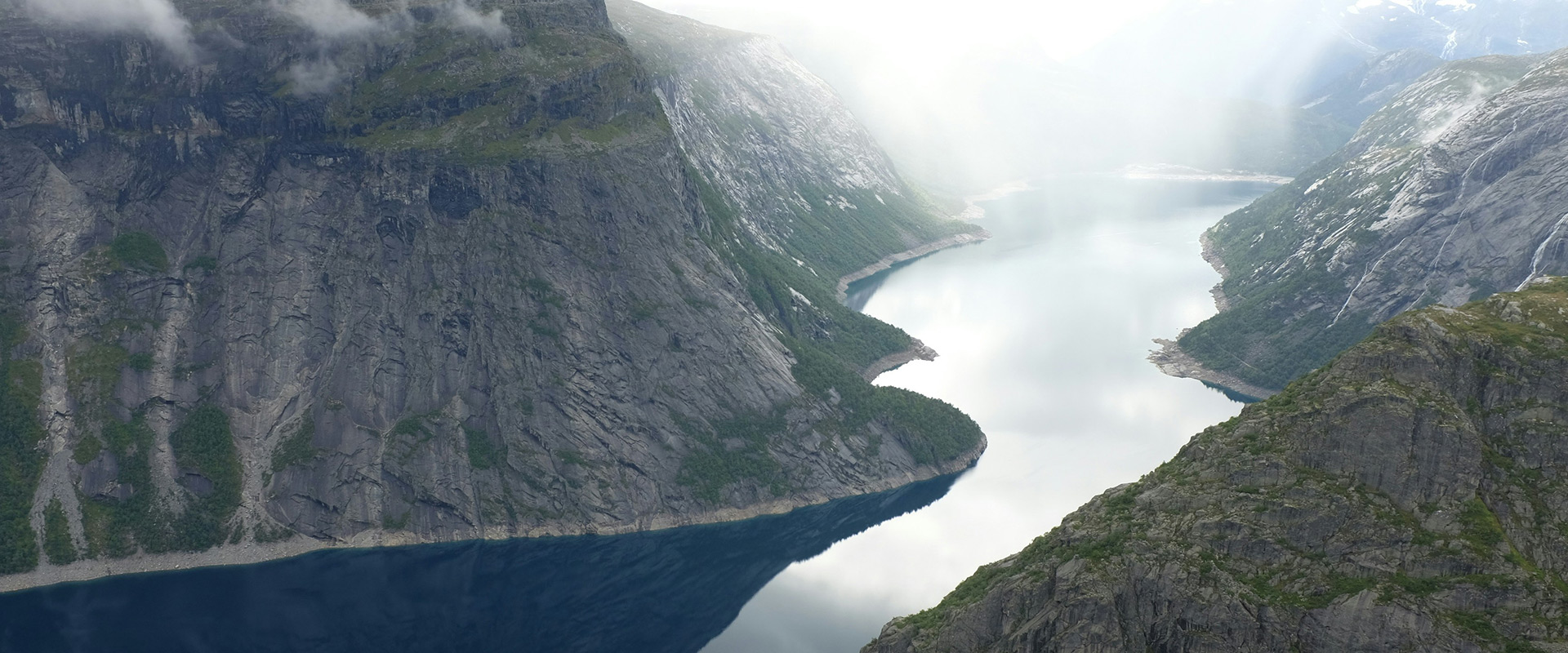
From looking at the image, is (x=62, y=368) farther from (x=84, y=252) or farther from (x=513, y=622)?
(x=513, y=622)

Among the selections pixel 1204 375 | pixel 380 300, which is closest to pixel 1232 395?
pixel 1204 375

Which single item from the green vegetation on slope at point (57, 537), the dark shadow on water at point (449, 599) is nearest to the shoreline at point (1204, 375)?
the dark shadow on water at point (449, 599)

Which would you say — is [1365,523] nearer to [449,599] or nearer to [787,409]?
[449,599]

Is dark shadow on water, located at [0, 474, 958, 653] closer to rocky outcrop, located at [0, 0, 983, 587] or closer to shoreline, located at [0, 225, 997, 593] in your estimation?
shoreline, located at [0, 225, 997, 593]

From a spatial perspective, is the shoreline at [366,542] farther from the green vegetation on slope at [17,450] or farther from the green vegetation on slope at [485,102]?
the green vegetation on slope at [485,102]

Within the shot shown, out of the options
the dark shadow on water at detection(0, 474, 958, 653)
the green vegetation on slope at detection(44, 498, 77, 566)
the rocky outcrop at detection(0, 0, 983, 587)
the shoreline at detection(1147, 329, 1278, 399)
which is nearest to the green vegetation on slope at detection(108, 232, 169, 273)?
the rocky outcrop at detection(0, 0, 983, 587)
